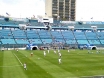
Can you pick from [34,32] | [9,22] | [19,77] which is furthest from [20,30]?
[19,77]

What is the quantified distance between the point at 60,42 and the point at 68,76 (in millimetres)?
85086

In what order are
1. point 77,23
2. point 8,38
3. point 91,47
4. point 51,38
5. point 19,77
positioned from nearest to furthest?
point 19,77, point 91,47, point 8,38, point 51,38, point 77,23

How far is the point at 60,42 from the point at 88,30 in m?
29.8

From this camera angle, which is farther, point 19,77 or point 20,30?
point 20,30

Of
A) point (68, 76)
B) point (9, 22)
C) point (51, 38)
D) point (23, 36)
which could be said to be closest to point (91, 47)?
point (51, 38)

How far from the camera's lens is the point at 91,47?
100875mm

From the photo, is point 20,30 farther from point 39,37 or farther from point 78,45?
point 78,45

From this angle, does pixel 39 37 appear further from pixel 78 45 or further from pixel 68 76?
pixel 68 76

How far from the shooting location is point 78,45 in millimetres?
114938

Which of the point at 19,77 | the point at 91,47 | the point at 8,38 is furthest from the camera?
the point at 8,38

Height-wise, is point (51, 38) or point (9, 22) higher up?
point (9, 22)

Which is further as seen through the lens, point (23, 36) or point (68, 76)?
point (23, 36)

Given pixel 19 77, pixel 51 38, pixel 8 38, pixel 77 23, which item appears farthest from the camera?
pixel 77 23

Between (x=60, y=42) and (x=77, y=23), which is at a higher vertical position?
(x=77, y=23)
